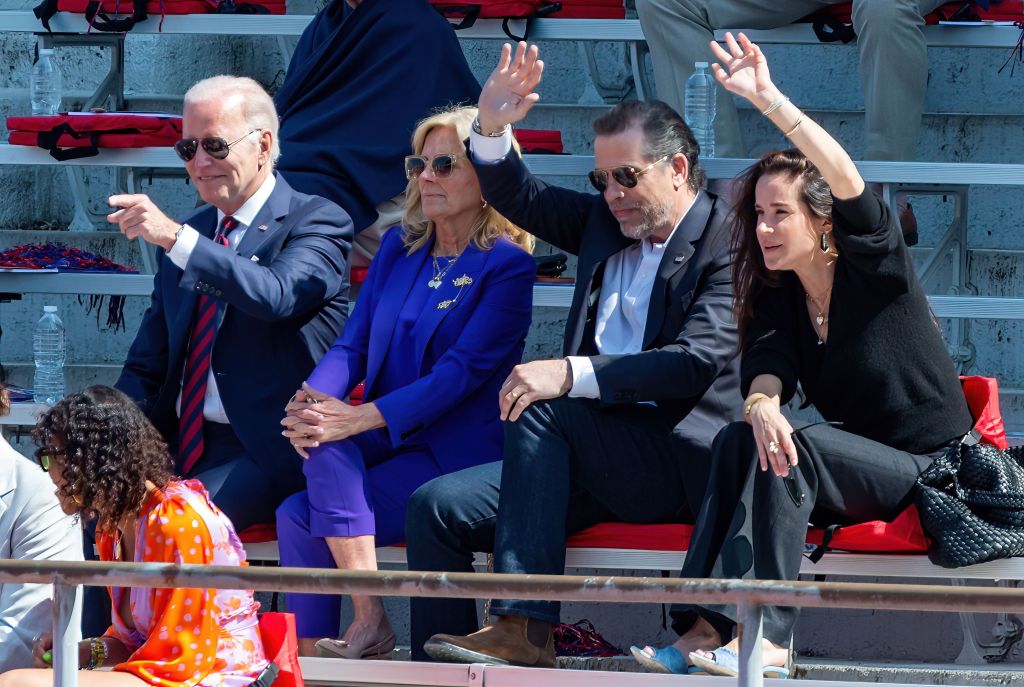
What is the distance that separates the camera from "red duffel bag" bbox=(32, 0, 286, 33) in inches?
201

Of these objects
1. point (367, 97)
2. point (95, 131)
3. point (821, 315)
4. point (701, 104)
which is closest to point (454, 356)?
point (821, 315)

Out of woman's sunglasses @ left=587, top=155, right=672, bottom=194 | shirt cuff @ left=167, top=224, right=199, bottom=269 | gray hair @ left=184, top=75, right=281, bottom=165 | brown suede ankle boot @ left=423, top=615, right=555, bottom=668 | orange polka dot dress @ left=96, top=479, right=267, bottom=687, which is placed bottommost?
brown suede ankle boot @ left=423, top=615, right=555, bottom=668

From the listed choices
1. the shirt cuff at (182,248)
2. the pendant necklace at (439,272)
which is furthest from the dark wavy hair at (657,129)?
the shirt cuff at (182,248)

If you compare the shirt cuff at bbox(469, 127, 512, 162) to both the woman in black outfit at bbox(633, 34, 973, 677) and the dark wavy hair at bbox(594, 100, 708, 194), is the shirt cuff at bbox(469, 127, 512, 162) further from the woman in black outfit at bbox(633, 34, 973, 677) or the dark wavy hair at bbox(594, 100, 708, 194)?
the woman in black outfit at bbox(633, 34, 973, 677)

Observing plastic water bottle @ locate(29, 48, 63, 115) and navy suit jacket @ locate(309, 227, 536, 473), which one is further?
plastic water bottle @ locate(29, 48, 63, 115)

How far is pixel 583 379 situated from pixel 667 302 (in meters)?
0.33

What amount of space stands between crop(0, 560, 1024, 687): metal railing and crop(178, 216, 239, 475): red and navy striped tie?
138 centimetres

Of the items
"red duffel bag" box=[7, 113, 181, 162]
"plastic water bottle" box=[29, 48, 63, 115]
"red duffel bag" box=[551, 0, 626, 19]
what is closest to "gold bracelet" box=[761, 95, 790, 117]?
"red duffel bag" box=[551, 0, 626, 19]

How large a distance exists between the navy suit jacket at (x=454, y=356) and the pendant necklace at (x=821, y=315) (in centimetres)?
68

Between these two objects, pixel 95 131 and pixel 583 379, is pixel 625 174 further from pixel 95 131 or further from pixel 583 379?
pixel 95 131

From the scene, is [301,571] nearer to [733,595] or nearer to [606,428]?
[733,595]

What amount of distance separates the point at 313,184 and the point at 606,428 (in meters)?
1.42

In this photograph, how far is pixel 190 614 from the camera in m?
2.69

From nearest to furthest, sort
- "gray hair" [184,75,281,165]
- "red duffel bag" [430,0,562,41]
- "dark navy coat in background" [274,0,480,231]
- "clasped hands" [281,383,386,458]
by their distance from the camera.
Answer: "clasped hands" [281,383,386,458] → "gray hair" [184,75,281,165] → "dark navy coat in background" [274,0,480,231] → "red duffel bag" [430,0,562,41]
